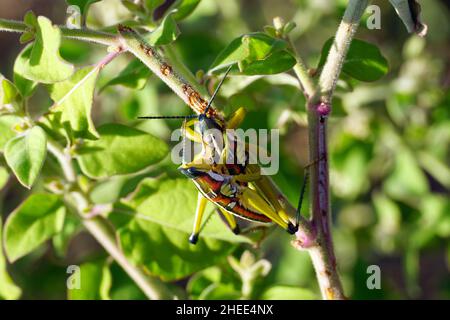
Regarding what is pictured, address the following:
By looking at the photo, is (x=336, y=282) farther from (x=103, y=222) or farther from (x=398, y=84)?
(x=398, y=84)

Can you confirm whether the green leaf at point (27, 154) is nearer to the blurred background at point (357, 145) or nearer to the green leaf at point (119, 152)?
the green leaf at point (119, 152)

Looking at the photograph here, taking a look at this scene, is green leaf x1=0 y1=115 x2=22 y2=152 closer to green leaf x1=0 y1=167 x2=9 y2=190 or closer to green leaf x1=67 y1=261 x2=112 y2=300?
green leaf x1=0 y1=167 x2=9 y2=190

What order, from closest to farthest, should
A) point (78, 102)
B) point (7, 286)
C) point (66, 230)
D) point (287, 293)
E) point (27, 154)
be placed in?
point (27, 154)
point (78, 102)
point (287, 293)
point (7, 286)
point (66, 230)

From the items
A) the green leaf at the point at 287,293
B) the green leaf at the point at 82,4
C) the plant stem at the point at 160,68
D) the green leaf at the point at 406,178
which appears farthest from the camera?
the green leaf at the point at 406,178

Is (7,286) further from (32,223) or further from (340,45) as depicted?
(340,45)

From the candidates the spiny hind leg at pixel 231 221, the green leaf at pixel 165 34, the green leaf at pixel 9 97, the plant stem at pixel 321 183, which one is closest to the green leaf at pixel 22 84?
the green leaf at pixel 9 97

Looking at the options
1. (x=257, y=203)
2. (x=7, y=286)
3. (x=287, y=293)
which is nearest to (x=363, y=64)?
(x=257, y=203)
